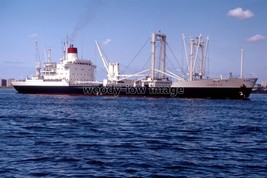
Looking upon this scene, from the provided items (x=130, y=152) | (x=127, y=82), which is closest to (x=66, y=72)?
(x=127, y=82)

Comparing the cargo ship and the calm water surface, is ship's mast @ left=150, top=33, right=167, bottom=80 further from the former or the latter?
the calm water surface

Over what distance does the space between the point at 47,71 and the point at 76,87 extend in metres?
15.0

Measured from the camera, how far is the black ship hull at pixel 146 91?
9419cm

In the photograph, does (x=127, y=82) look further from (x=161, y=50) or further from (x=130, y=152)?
(x=130, y=152)

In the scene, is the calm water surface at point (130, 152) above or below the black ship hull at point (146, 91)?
below

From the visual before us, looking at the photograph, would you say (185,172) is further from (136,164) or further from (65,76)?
(65,76)

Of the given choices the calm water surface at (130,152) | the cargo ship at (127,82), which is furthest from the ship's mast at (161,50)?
Answer: the calm water surface at (130,152)

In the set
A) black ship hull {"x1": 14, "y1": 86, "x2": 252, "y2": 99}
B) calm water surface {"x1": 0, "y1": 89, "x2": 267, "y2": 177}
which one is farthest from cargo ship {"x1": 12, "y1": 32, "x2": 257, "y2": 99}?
calm water surface {"x1": 0, "y1": 89, "x2": 267, "y2": 177}

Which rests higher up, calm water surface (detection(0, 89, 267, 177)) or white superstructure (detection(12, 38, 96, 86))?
white superstructure (detection(12, 38, 96, 86))

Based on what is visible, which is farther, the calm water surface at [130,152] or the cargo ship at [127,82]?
the cargo ship at [127,82]

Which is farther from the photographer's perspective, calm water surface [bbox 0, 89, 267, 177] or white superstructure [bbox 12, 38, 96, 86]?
white superstructure [bbox 12, 38, 96, 86]

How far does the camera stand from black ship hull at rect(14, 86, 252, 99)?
9419 cm

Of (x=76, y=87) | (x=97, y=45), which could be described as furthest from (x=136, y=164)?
(x=97, y=45)

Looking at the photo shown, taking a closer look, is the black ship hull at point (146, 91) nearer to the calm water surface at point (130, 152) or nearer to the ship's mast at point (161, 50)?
the ship's mast at point (161, 50)
